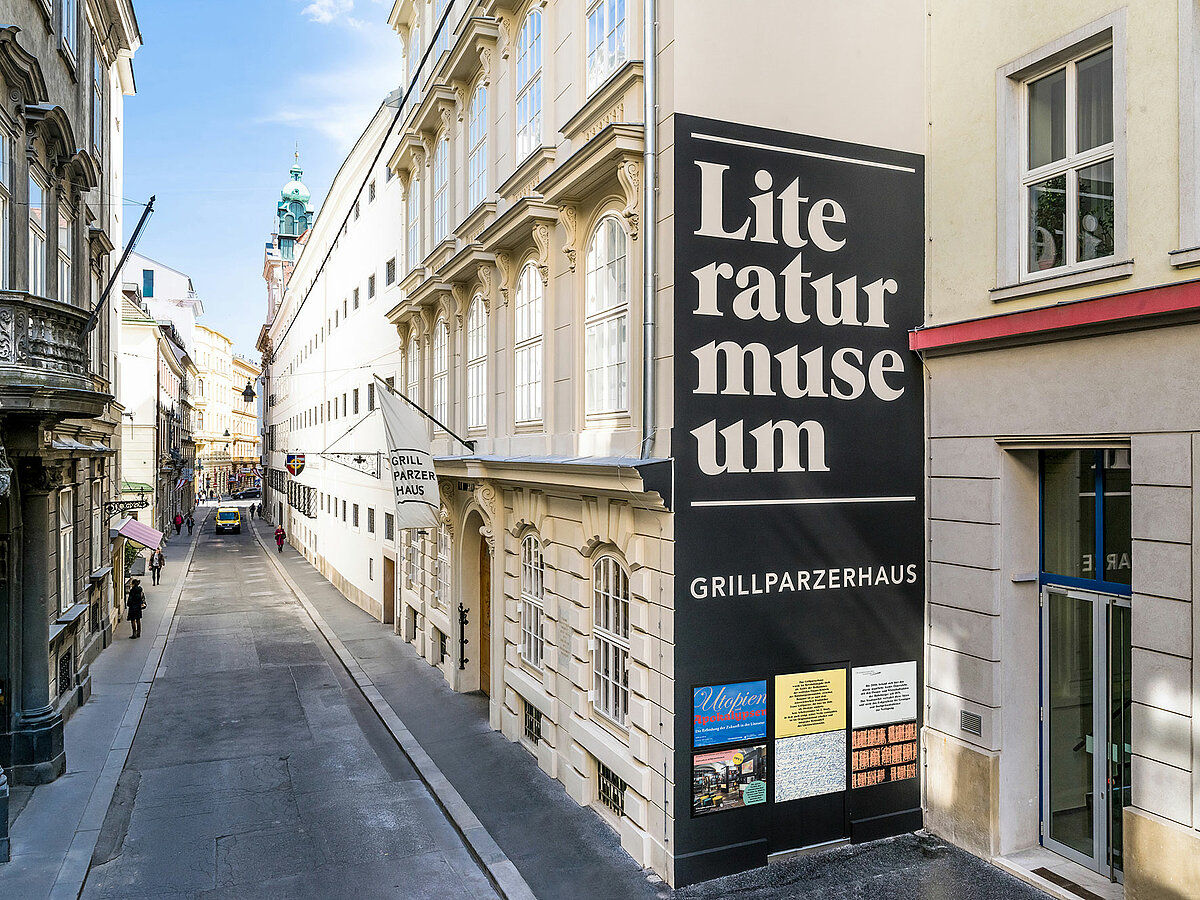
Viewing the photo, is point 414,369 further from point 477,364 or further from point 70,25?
point 70,25

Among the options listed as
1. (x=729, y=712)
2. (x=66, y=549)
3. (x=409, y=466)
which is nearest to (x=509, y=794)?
(x=729, y=712)

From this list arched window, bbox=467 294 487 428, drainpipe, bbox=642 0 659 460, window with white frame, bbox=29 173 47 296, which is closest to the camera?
drainpipe, bbox=642 0 659 460

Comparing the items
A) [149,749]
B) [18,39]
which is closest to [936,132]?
[18,39]

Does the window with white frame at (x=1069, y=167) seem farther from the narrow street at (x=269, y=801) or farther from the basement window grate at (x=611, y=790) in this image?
the narrow street at (x=269, y=801)

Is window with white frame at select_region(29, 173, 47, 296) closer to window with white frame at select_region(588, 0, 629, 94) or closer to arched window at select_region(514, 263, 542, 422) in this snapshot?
arched window at select_region(514, 263, 542, 422)

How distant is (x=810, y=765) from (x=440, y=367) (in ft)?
40.0

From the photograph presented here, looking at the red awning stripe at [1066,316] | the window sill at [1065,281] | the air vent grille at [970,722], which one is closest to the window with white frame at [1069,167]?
the window sill at [1065,281]

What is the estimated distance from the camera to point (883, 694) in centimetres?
1085

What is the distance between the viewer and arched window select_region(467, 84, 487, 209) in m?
16.0

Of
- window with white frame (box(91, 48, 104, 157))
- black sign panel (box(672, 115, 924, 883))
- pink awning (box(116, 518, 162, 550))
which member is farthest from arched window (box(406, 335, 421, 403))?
black sign panel (box(672, 115, 924, 883))

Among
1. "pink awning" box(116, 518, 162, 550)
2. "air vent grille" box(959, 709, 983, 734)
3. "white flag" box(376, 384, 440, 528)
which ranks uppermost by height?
"white flag" box(376, 384, 440, 528)

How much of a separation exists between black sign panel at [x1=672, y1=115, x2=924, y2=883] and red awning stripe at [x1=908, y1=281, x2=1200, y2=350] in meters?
0.53

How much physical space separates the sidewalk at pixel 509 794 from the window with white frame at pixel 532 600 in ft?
5.50

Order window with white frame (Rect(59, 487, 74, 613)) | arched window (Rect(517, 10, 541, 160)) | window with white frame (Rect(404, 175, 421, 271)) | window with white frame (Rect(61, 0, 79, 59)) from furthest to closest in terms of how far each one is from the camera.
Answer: window with white frame (Rect(404, 175, 421, 271)) < window with white frame (Rect(59, 487, 74, 613)) < window with white frame (Rect(61, 0, 79, 59)) < arched window (Rect(517, 10, 541, 160))
